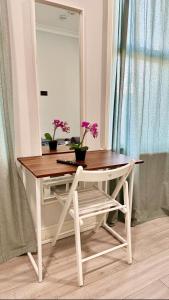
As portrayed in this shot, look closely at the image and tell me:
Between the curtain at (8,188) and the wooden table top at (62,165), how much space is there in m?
0.14

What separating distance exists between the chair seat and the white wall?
47 centimetres

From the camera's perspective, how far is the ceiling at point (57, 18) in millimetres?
1605

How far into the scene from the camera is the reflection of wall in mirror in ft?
5.53

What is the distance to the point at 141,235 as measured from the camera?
205 cm

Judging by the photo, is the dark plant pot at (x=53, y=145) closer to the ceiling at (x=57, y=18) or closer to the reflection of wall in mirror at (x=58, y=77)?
the reflection of wall in mirror at (x=58, y=77)

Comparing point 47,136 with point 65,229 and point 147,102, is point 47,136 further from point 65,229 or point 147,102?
point 147,102

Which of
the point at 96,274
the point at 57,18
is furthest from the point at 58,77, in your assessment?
the point at 96,274

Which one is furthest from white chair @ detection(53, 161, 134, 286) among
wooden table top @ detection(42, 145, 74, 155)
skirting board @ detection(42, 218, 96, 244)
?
wooden table top @ detection(42, 145, 74, 155)

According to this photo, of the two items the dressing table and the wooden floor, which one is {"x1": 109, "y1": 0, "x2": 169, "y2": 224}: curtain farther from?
the wooden floor

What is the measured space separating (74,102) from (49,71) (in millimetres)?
322

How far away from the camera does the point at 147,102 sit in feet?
6.86

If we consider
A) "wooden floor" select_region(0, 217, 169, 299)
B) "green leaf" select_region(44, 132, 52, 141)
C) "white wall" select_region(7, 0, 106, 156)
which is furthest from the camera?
"green leaf" select_region(44, 132, 52, 141)

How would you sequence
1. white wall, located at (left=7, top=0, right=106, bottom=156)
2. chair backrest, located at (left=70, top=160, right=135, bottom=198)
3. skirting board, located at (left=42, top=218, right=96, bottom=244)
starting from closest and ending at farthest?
chair backrest, located at (left=70, top=160, right=135, bottom=198)
white wall, located at (left=7, top=0, right=106, bottom=156)
skirting board, located at (left=42, top=218, right=96, bottom=244)

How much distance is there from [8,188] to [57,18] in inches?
53.3
